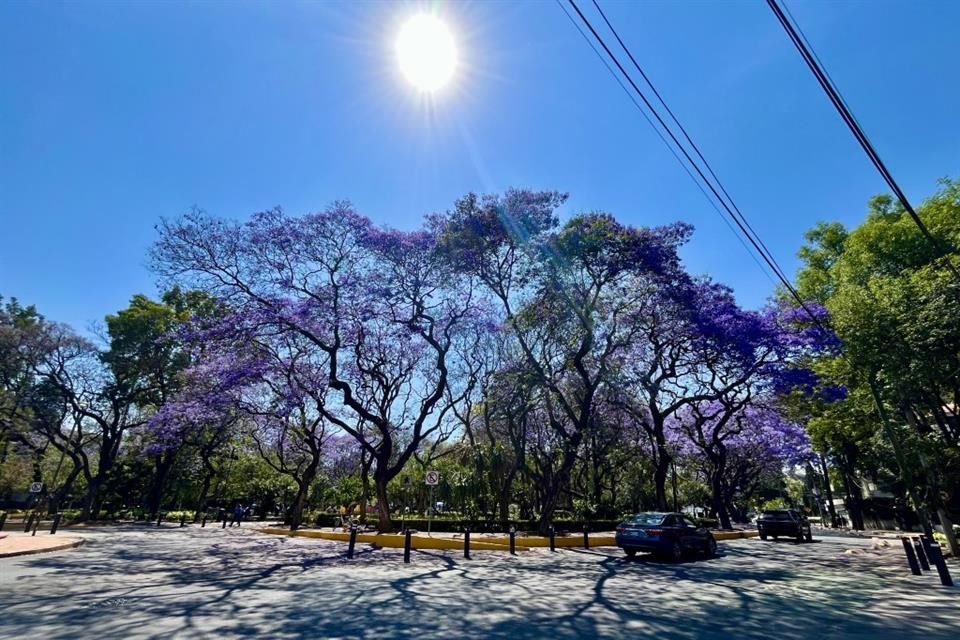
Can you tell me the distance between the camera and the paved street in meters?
6.08

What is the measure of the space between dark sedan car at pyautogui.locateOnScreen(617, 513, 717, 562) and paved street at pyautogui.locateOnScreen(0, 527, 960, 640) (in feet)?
1.98

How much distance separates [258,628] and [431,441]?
110 ft

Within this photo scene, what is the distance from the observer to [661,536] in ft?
46.8

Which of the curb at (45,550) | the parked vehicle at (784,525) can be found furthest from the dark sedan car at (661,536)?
the curb at (45,550)

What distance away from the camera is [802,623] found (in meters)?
6.80

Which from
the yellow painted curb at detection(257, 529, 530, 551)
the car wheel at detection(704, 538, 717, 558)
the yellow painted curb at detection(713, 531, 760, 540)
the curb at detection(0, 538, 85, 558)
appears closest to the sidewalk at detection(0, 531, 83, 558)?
the curb at detection(0, 538, 85, 558)

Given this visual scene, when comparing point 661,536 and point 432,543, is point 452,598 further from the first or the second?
point 432,543

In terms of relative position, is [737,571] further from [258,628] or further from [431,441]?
[431,441]

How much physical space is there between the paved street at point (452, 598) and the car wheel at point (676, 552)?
74cm

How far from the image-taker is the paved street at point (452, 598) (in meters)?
6.08

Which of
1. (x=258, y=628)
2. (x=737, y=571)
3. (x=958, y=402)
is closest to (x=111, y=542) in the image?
(x=258, y=628)

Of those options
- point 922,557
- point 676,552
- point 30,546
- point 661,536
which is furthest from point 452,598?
point 30,546

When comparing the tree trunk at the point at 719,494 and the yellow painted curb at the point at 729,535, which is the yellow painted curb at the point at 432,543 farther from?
the tree trunk at the point at 719,494

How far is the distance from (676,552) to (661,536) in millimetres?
754
